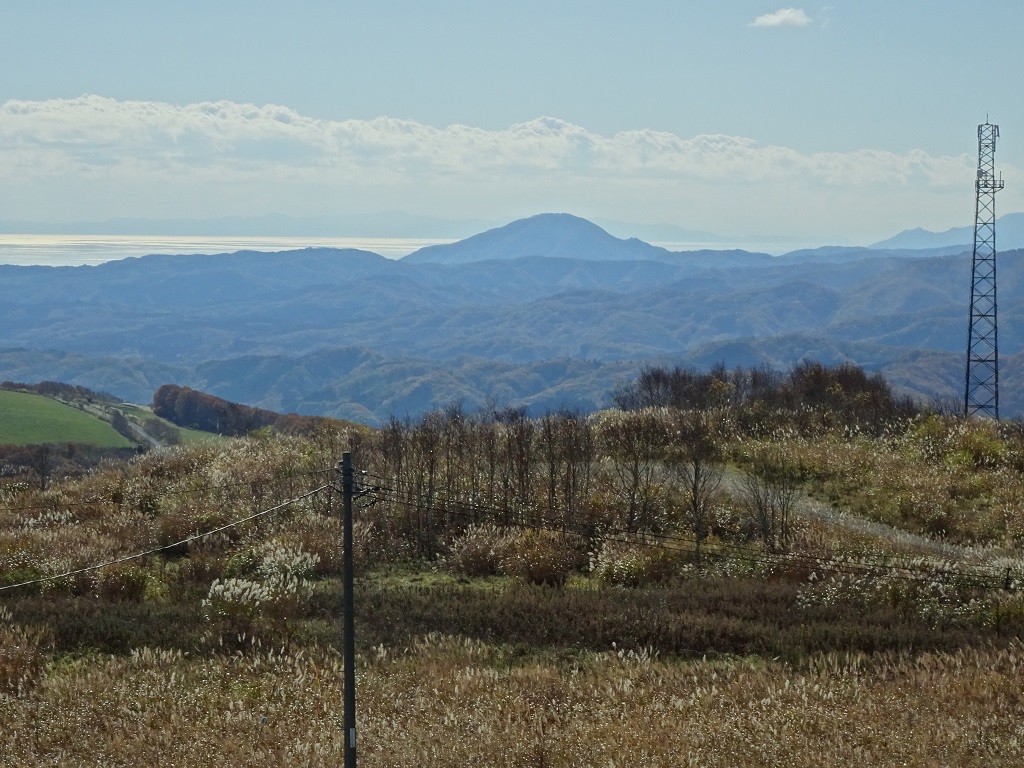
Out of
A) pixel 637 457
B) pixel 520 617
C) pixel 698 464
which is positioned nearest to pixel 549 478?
pixel 637 457

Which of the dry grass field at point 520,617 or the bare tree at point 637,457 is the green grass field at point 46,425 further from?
the bare tree at point 637,457

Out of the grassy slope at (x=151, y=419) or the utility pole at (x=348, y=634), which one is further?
the grassy slope at (x=151, y=419)

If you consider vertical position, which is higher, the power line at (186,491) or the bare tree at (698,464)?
the bare tree at (698,464)

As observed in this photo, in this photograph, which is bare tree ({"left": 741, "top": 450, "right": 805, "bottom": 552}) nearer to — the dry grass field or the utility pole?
the dry grass field

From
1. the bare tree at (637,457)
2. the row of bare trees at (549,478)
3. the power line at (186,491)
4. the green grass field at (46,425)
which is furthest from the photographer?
the green grass field at (46,425)

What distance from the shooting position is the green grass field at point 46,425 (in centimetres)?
10041

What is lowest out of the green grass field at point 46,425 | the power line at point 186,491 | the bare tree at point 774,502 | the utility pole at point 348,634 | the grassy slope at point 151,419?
the grassy slope at point 151,419

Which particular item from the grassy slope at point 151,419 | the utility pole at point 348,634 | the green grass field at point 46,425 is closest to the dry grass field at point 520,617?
the utility pole at point 348,634

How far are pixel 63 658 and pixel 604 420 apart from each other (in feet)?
65.4

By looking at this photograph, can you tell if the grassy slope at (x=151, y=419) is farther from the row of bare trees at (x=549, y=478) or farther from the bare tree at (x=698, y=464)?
the bare tree at (x=698, y=464)

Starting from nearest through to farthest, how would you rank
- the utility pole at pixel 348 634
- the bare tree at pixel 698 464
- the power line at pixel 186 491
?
the utility pole at pixel 348 634
the bare tree at pixel 698 464
the power line at pixel 186 491

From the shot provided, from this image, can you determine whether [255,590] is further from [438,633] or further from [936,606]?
[936,606]

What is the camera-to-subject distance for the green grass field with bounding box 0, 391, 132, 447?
10041cm

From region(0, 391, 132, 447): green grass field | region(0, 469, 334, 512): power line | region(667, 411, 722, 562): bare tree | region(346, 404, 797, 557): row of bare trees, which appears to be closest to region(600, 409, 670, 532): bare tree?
region(346, 404, 797, 557): row of bare trees
